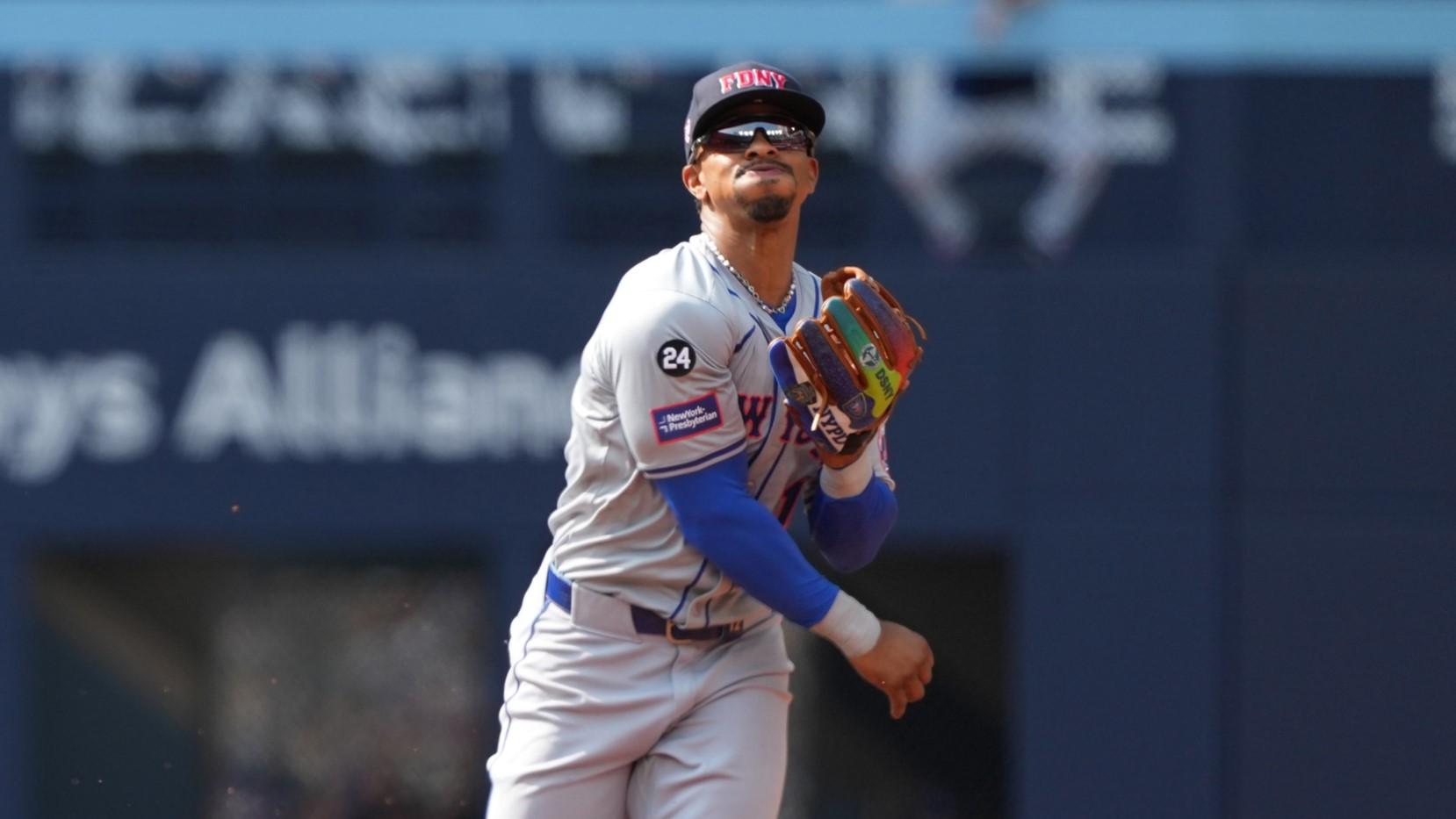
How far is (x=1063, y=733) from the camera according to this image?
303 inches

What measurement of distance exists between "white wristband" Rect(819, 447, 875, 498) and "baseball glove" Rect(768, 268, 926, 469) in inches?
1.2

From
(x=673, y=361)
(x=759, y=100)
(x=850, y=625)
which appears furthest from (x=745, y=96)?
(x=850, y=625)

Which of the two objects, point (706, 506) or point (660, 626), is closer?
point (706, 506)

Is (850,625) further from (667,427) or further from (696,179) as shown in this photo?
(696,179)

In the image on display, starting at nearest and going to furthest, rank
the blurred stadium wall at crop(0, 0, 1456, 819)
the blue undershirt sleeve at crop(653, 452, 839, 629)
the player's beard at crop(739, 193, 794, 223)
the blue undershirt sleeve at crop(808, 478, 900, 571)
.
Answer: the blue undershirt sleeve at crop(653, 452, 839, 629)
the player's beard at crop(739, 193, 794, 223)
the blue undershirt sleeve at crop(808, 478, 900, 571)
the blurred stadium wall at crop(0, 0, 1456, 819)

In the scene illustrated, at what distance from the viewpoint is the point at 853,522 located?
10.4 ft

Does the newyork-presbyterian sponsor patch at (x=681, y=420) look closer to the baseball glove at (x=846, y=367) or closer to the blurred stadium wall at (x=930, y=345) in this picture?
the baseball glove at (x=846, y=367)

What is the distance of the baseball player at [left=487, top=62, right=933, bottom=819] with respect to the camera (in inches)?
117

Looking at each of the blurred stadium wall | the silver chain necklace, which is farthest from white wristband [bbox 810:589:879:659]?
the blurred stadium wall

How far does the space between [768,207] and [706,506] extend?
17.5 inches

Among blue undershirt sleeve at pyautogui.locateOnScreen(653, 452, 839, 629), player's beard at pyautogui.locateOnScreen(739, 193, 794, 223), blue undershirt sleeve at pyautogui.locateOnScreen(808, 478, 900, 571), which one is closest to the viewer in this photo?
blue undershirt sleeve at pyautogui.locateOnScreen(653, 452, 839, 629)

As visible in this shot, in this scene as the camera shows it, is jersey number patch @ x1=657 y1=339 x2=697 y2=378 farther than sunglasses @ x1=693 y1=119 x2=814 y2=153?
No

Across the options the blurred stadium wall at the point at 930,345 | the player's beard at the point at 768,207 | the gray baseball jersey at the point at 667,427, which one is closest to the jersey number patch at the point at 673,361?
the gray baseball jersey at the point at 667,427

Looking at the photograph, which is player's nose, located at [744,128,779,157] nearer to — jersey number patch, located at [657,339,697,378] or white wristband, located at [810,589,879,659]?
jersey number patch, located at [657,339,697,378]
